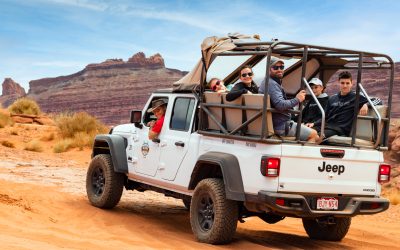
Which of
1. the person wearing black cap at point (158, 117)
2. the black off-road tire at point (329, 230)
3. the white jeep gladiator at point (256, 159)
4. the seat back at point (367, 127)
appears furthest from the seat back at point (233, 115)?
the black off-road tire at point (329, 230)

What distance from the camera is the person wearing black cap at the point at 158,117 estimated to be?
937 cm

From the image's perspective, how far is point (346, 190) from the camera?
25.3 feet

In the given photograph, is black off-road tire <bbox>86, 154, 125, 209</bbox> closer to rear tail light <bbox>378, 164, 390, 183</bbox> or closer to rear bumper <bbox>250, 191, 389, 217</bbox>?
rear bumper <bbox>250, 191, 389, 217</bbox>

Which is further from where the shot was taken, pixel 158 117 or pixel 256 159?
pixel 158 117

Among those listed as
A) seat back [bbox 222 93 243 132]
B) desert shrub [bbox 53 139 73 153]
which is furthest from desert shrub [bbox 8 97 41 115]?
seat back [bbox 222 93 243 132]

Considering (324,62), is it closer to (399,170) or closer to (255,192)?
(255,192)

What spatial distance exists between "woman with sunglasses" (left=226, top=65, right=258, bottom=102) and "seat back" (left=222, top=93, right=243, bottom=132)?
A: 0.08m

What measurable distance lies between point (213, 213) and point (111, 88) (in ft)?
316

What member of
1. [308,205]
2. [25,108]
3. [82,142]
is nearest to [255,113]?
[308,205]

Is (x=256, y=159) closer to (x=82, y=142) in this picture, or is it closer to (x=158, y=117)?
(x=158, y=117)

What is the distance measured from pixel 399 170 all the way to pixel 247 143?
66.1ft

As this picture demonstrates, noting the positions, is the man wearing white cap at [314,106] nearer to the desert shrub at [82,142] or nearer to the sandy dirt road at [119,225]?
the sandy dirt road at [119,225]

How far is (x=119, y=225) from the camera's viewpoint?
928 centimetres

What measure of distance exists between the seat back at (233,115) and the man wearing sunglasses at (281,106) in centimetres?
34
